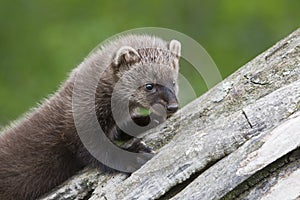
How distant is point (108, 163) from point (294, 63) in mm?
1504

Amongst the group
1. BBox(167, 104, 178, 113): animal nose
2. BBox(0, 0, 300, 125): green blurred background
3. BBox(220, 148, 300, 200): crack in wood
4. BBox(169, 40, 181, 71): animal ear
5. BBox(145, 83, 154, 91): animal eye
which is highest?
BBox(0, 0, 300, 125): green blurred background

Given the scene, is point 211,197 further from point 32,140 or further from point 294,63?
point 32,140

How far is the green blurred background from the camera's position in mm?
13531

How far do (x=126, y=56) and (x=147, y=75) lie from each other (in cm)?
24

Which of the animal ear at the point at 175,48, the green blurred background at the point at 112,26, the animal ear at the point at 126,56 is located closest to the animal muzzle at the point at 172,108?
the animal ear at the point at 126,56

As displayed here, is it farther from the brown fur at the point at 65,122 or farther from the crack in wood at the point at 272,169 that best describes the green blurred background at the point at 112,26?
the crack in wood at the point at 272,169

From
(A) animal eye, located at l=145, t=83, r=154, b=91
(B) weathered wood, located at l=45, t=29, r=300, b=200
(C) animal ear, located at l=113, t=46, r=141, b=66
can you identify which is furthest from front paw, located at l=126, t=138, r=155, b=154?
(C) animal ear, located at l=113, t=46, r=141, b=66

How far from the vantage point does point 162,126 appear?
5.98m

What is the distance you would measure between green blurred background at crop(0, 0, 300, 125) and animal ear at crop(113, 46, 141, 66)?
6.71 metres

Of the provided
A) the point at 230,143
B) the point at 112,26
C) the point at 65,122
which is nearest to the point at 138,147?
the point at 65,122

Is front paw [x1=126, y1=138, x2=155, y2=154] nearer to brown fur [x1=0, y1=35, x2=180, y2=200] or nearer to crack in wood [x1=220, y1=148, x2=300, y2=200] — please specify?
brown fur [x1=0, y1=35, x2=180, y2=200]

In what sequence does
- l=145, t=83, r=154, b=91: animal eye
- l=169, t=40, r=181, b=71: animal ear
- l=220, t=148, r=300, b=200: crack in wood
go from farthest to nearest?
l=169, t=40, r=181, b=71: animal ear → l=145, t=83, r=154, b=91: animal eye → l=220, t=148, r=300, b=200: crack in wood

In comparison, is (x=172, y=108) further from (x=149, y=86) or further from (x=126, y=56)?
(x=126, y=56)

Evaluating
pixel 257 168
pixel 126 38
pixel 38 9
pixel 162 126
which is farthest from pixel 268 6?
pixel 257 168
